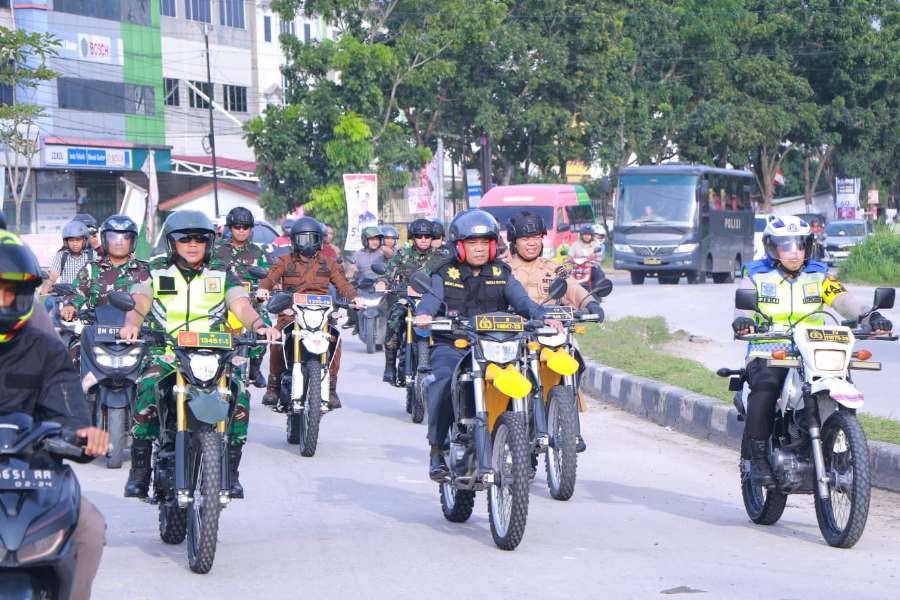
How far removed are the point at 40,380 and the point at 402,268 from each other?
10.1 m

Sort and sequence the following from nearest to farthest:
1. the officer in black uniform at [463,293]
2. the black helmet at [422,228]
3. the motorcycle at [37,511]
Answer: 1. the motorcycle at [37,511]
2. the officer in black uniform at [463,293]
3. the black helmet at [422,228]

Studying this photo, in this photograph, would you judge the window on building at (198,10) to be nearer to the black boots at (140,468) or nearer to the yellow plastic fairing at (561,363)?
the yellow plastic fairing at (561,363)

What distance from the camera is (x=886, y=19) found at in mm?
56688

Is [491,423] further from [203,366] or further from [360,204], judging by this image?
[360,204]

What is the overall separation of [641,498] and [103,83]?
45.7 m

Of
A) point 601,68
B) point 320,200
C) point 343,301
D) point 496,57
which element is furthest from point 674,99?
point 343,301

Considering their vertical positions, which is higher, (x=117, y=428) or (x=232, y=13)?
(x=232, y=13)

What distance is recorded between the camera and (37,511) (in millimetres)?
3850

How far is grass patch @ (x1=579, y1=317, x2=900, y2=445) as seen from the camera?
10445 mm

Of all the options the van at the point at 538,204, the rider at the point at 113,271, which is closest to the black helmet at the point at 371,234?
the rider at the point at 113,271

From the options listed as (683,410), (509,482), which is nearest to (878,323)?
(509,482)

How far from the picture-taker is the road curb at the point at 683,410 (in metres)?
9.26

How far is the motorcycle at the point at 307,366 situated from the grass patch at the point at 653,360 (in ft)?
10.6

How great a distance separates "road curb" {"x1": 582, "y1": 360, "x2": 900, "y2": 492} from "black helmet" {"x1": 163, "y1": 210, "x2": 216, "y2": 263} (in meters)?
4.47
